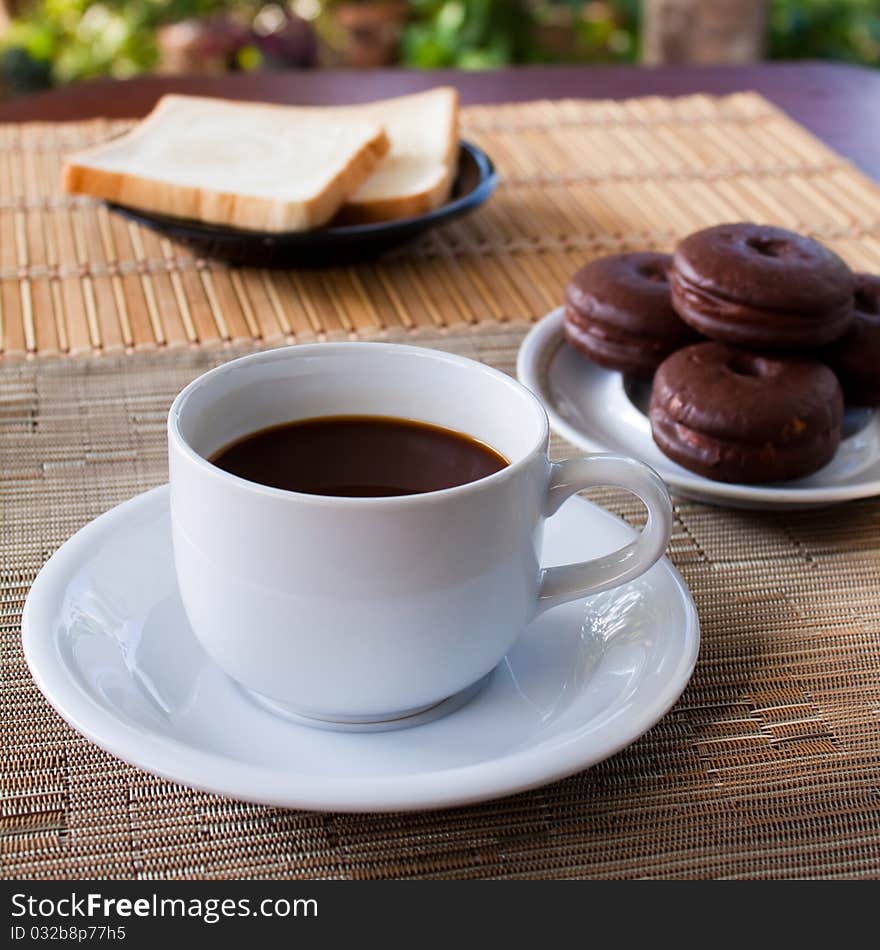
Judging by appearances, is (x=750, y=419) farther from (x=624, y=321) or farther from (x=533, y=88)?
(x=533, y=88)

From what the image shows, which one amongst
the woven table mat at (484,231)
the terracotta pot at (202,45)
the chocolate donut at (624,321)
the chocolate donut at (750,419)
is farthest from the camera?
the terracotta pot at (202,45)

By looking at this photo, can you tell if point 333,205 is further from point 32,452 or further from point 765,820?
point 765,820

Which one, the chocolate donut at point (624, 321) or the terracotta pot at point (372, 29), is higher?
the chocolate donut at point (624, 321)

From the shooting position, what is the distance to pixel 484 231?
1.08 meters

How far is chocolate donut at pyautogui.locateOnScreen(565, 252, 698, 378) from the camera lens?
76cm

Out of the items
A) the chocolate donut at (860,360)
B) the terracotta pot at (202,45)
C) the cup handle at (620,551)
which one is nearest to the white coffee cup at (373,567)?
the cup handle at (620,551)

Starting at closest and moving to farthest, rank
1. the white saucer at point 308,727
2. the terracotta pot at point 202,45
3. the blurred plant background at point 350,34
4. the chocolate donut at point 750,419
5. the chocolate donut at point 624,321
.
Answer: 1. the white saucer at point 308,727
2. the chocolate donut at point 750,419
3. the chocolate donut at point 624,321
4. the blurred plant background at point 350,34
5. the terracotta pot at point 202,45

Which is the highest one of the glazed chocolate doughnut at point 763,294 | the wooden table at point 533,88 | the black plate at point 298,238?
the glazed chocolate doughnut at point 763,294

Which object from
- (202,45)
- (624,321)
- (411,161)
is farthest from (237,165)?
(202,45)

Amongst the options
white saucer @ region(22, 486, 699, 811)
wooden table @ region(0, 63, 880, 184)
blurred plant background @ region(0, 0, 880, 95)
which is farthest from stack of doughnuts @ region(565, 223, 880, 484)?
blurred plant background @ region(0, 0, 880, 95)

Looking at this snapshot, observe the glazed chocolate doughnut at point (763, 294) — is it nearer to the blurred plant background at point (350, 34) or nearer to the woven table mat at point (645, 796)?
the woven table mat at point (645, 796)

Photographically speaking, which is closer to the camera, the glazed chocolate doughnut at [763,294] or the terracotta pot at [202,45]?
the glazed chocolate doughnut at [763,294]

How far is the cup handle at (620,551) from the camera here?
496 mm

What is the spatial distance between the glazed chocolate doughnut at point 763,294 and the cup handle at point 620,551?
9.2 inches
